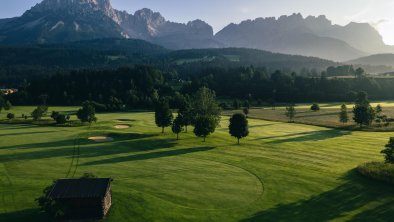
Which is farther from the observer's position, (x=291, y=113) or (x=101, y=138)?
(x=291, y=113)

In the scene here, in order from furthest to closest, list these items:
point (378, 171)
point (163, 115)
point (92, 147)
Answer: point (163, 115) < point (92, 147) < point (378, 171)

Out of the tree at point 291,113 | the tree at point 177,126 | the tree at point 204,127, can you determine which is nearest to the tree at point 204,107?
the tree at point 177,126

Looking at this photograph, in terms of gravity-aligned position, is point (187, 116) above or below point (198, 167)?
above

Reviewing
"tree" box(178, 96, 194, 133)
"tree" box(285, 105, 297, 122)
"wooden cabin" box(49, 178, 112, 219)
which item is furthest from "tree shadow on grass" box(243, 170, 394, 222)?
"tree" box(285, 105, 297, 122)

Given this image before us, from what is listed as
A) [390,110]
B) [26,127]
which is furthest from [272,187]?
[390,110]

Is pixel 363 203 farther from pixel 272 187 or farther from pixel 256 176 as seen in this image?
pixel 256 176

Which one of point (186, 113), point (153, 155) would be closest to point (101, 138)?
point (153, 155)

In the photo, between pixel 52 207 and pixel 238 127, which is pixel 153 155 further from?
pixel 52 207
